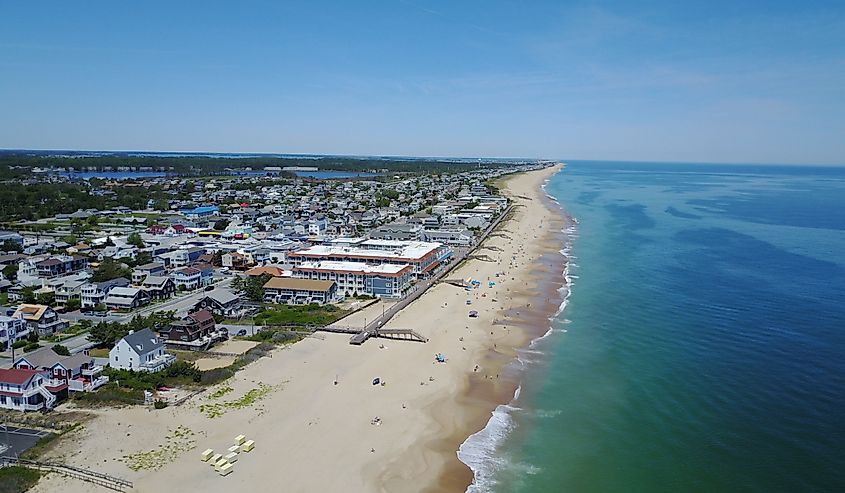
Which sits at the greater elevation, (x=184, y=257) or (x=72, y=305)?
(x=184, y=257)

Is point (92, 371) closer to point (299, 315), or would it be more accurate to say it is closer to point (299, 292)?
point (299, 315)

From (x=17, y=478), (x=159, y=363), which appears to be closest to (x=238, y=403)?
(x=159, y=363)

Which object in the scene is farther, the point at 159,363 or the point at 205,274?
the point at 205,274

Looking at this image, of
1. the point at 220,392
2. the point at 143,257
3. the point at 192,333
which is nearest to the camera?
the point at 220,392

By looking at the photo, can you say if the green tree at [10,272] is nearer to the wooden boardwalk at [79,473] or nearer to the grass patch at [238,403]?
the grass patch at [238,403]

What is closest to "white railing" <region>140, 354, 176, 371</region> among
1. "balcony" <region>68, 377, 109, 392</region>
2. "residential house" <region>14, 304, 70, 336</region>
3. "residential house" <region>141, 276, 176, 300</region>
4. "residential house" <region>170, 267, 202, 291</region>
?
"balcony" <region>68, 377, 109, 392</region>

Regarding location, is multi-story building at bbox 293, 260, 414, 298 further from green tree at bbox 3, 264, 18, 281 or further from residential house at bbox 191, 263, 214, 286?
green tree at bbox 3, 264, 18, 281
